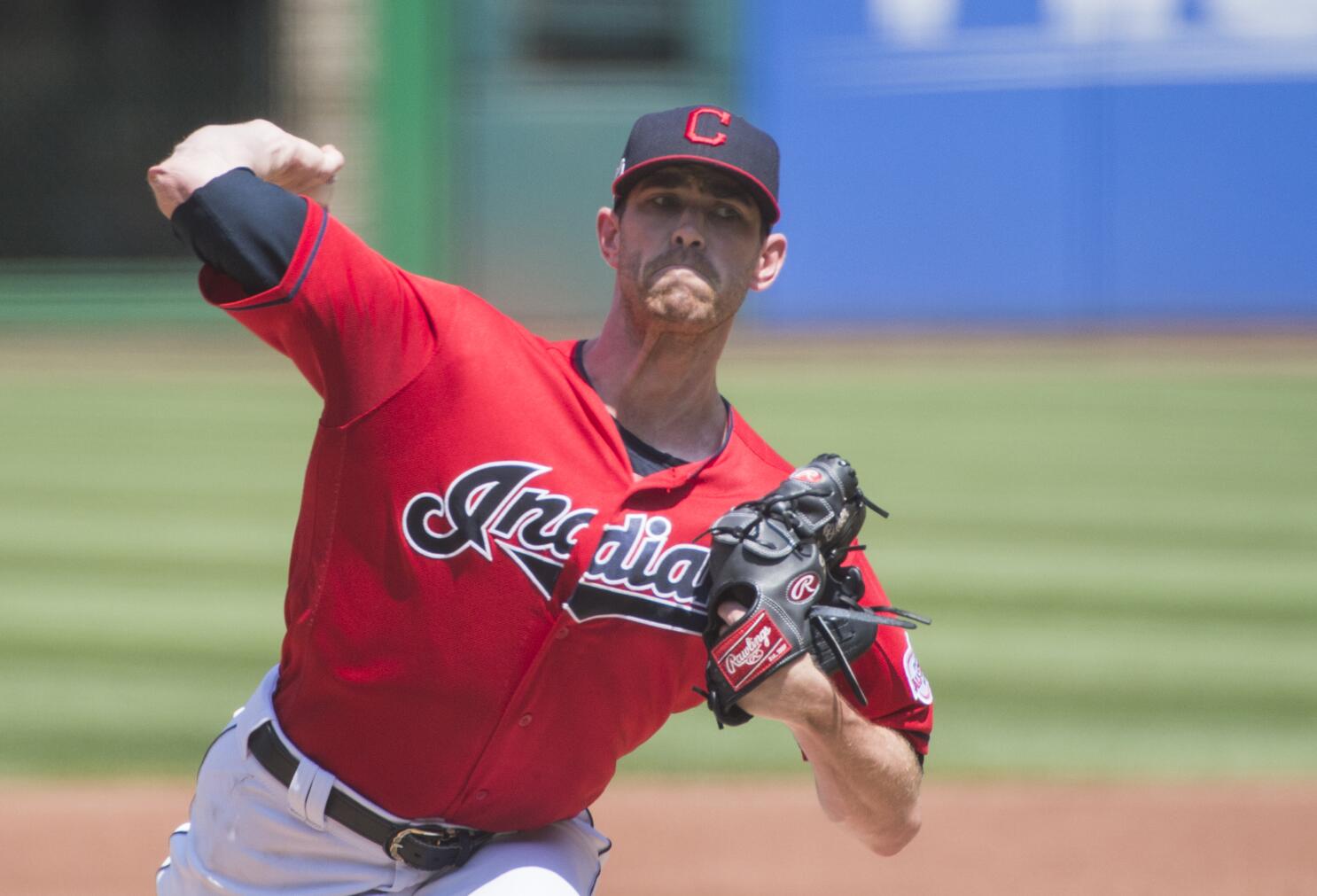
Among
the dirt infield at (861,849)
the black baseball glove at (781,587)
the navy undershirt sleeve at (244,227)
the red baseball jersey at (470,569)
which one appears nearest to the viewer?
the navy undershirt sleeve at (244,227)

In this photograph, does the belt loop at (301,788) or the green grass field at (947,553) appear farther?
the green grass field at (947,553)

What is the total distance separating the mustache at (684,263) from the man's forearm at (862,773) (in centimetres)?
72

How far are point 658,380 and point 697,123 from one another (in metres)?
0.43

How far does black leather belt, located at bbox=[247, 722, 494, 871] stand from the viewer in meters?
2.58

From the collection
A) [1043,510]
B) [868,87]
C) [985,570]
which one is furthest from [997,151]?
[985,570]

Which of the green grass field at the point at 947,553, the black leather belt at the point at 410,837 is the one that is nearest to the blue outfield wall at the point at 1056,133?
the green grass field at the point at 947,553

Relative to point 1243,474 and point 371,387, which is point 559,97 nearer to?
point 1243,474

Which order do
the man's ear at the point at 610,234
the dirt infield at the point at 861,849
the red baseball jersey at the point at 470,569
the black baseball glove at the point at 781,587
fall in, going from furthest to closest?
the dirt infield at the point at 861,849
the man's ear at the point at 610,234
the red baseball jersey at the point at 470,569
the black baseball glove at the point at 781,587

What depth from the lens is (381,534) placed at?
2.54 meters

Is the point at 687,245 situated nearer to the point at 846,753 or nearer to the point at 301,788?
the point at 846,753

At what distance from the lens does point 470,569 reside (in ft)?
8.28

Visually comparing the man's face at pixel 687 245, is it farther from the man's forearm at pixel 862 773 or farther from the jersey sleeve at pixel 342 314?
the man's forearm at pixel 862 773

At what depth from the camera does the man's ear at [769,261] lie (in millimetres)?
2830

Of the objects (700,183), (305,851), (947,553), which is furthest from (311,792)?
(947,553)
